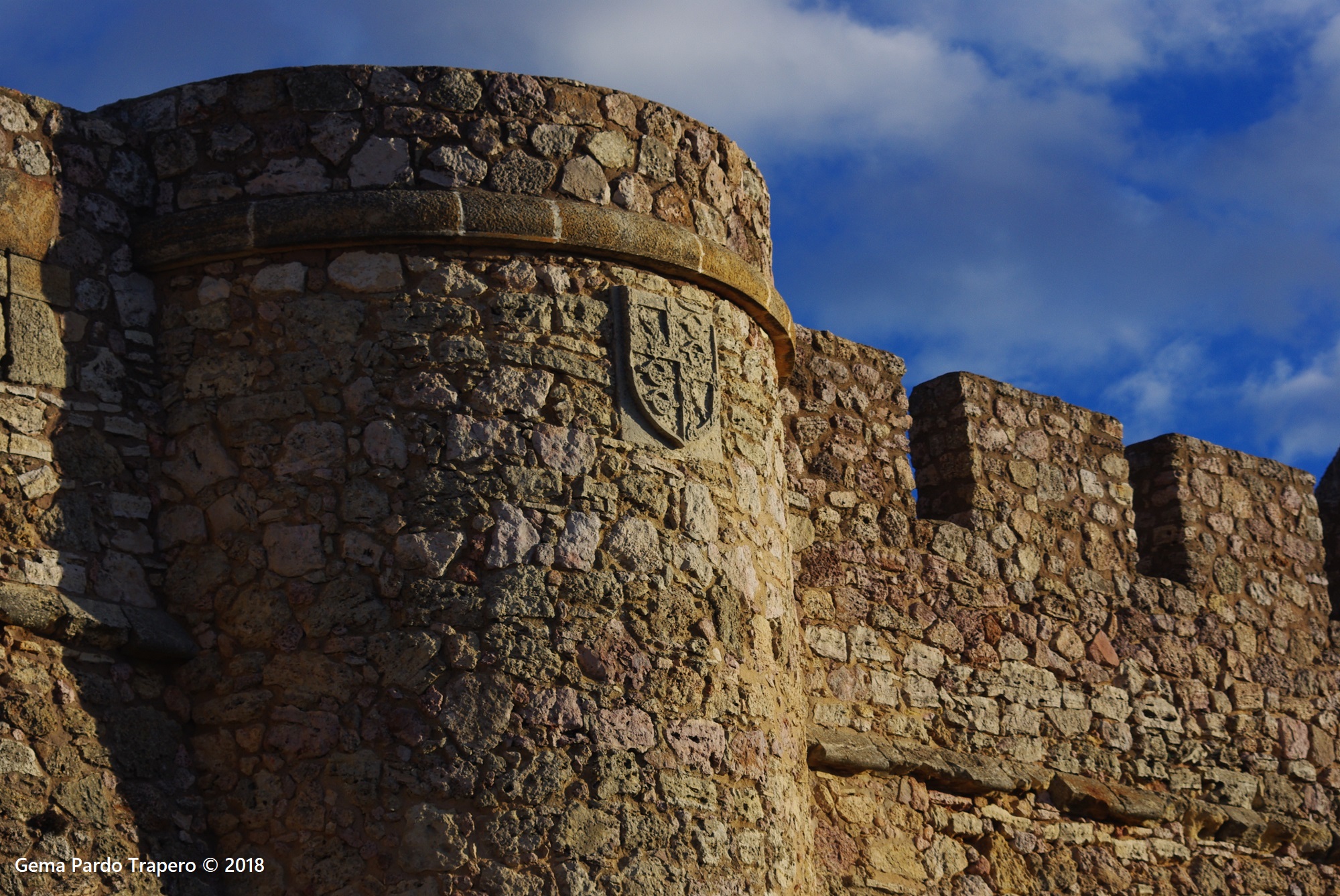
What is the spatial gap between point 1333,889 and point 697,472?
4486 millimetres

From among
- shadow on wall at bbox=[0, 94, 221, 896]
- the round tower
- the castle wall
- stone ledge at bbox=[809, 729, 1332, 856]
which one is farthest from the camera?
the castle wall

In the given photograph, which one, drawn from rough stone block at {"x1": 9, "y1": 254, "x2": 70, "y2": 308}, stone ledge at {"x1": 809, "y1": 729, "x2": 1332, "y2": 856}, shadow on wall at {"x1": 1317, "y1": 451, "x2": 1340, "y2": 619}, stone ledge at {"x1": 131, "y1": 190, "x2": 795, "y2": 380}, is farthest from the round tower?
shadow on wall at {"x1": 1317, "y1": 451, "x2": 1340, "y2": 619}

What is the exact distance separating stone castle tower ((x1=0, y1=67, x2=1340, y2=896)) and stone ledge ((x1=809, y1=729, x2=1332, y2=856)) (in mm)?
54

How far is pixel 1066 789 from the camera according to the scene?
801 centimetres

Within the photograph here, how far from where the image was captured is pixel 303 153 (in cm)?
621

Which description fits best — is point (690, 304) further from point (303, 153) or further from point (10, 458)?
point (10, 458)

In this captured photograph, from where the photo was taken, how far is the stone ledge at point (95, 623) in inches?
219

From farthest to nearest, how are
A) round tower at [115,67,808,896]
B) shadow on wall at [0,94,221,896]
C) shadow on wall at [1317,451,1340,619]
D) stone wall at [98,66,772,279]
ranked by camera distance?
shadow on wall at [1317,451,1340,619]
stone wall at [98,66,772,279]
round tower at [115,67,808,896]
shadow on wall at [0,94,221,896]

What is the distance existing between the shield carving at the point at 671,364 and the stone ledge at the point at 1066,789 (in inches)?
59.9

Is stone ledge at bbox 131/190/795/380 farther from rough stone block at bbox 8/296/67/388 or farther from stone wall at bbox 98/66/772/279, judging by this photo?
rough stone block at bbox 8/296/67/388

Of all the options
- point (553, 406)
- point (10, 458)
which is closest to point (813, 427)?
point (553, 406)

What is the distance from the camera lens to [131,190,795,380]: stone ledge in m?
6.10

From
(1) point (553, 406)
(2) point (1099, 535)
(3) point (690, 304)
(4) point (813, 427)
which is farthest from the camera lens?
(2) point (1099, 535)

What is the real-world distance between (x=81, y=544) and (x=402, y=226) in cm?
138
